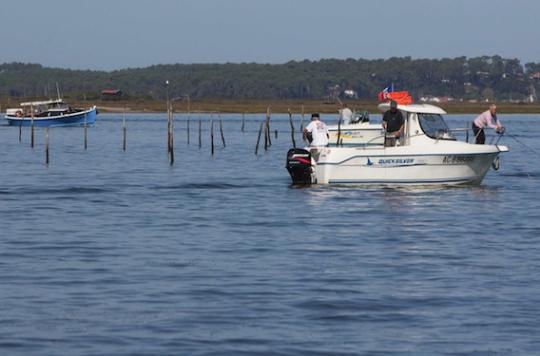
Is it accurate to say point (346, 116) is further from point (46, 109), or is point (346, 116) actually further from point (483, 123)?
point (46, 109)

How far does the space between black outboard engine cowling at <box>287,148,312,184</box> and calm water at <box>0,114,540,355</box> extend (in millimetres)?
485

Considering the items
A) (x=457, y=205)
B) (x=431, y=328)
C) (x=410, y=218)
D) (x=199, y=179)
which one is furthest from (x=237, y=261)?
(x=199, y=179)

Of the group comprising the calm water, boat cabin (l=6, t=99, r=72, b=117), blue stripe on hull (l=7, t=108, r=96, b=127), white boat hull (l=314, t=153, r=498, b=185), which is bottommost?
blue stripe on hull (l=7, t=108, r=96, b=127)

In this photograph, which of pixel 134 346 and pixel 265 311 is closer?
pixel 134 346

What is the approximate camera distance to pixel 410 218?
92.9 ft

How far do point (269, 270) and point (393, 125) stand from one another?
15045mm

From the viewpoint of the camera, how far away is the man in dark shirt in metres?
34.3

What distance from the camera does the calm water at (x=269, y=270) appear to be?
14820 millimetres

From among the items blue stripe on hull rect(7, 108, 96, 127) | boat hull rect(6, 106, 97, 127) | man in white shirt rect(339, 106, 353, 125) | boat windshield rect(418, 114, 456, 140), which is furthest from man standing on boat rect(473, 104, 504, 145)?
blue stripe on hull rect(7, 108, 96, 127)

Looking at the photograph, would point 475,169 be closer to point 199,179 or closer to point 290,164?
point 290,164

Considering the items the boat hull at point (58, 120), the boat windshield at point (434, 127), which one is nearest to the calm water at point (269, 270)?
the boat windshield at point (434, 127)

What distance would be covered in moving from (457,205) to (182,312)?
15980mm

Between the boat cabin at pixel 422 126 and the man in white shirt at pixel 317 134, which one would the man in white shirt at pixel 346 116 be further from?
the boat cabin at pixel 422 126

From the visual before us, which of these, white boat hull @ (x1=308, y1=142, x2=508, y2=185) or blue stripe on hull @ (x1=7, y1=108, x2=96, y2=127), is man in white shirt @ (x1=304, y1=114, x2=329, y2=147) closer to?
white boat hull @ (x1=308, y1=142, x2=508, y2=185)
